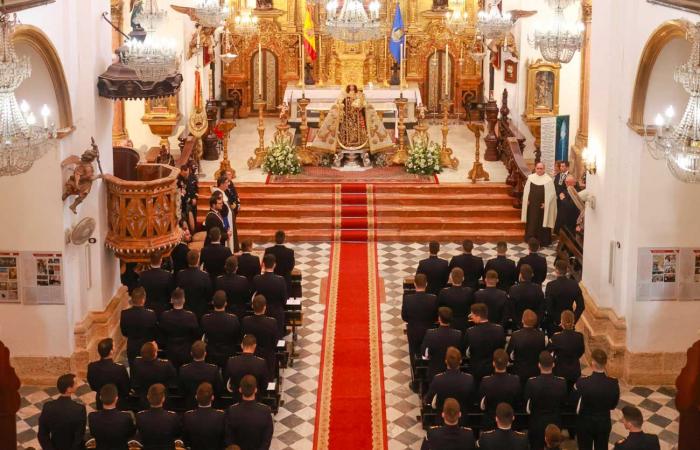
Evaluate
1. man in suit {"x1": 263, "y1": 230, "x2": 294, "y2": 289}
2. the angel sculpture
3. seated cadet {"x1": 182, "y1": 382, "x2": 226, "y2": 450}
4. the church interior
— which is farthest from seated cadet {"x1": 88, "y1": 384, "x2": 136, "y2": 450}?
man in suit {"x1": 263, "y1": 230, "x2": 294, "y2": 289}

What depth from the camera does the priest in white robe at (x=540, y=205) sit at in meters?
19.8

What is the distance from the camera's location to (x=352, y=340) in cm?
1577

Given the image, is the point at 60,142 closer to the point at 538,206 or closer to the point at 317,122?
the point at 538,206

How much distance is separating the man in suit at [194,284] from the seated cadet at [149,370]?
248 cm

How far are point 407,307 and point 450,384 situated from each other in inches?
97.1

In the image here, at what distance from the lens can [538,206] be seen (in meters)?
20.0

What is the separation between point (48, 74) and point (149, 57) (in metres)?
1.38

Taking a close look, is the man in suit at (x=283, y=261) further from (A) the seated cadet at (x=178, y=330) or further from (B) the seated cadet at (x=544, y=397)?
(B) the seated cadet at (x=544, y=397)

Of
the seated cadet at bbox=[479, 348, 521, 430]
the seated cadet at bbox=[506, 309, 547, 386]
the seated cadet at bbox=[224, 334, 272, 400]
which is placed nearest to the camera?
the seated cadet at bbox=[479, 348, 521, 430]

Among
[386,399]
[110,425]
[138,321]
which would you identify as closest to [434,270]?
[386,399]

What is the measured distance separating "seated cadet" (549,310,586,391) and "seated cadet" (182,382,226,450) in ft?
A: 13.6

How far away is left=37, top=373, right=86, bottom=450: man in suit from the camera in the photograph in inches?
416

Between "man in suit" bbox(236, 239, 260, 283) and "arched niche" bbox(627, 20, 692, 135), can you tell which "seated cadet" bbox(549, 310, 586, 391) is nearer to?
"arched niche" bbox(627, 20, 692, 135)

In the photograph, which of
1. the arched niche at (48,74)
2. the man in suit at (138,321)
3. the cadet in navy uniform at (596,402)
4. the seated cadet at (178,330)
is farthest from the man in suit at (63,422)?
the cadet in navy uniform at (596,402)
